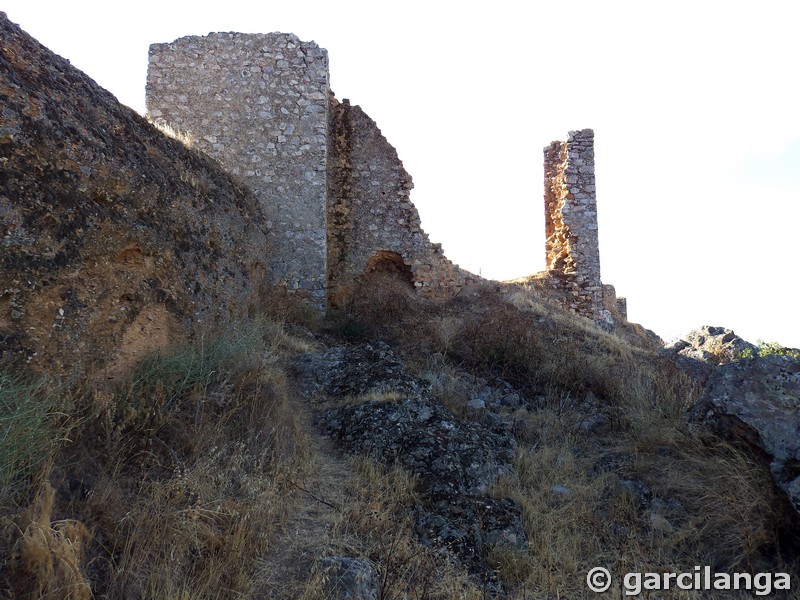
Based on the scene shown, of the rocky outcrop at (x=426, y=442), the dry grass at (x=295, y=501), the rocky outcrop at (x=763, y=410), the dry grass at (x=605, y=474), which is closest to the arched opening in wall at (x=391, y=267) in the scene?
the dry grass at (x=605, y=474)

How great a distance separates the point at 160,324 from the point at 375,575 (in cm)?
299

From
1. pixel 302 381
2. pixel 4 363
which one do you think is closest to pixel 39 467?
pixel 4 363

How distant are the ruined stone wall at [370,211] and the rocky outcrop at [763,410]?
20.5 feet

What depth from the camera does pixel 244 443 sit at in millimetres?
4328

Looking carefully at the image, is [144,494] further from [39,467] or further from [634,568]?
[634,568]

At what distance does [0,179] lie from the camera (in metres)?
3.78

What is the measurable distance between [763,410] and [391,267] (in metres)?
7.12

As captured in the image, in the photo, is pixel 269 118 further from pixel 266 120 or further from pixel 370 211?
pixel 370 211

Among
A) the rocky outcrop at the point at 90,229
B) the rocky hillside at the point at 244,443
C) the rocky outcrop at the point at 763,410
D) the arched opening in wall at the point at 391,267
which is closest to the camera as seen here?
the rocky hillside at the point at 244,443

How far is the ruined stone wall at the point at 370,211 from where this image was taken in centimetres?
1048

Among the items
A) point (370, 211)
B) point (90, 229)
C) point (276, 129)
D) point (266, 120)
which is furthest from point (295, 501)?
point (370, 211)

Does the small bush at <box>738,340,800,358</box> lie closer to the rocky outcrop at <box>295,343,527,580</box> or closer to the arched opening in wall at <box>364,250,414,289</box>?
the rocky outcrop at <box>295,343,527,580</box>

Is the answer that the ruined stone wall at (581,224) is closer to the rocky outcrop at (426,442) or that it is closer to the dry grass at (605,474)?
the dry grass at (605,474)

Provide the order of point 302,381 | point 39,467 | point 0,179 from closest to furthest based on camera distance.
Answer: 1. point 39,467
2. point 0,179
3. point 302,381
